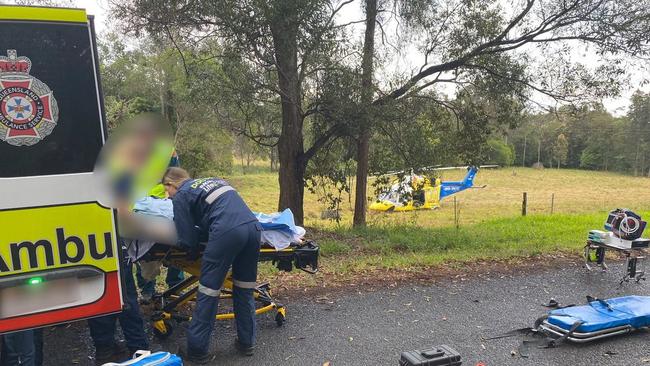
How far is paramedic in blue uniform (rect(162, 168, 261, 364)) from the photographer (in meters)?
3.82

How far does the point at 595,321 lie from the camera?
433 cm

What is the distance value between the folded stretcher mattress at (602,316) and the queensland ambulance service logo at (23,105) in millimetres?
4511

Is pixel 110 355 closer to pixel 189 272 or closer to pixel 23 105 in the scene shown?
pixel 189 272

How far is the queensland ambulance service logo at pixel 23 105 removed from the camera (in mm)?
2758

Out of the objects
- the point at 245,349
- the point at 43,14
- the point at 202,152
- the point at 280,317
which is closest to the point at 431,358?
the point at 245,349

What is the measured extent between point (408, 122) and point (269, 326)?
22.0ft

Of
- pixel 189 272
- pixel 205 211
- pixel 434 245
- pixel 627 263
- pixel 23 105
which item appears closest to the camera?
pixel 23 105

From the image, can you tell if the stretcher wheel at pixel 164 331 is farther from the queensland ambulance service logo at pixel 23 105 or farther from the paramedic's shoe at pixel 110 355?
the queensland ambulance service logo at pixel 23 105

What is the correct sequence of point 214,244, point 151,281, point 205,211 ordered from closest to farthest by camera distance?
point 214,244, point 205,211, point 151,281

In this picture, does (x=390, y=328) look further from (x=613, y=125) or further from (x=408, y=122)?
(x=613, y=125)

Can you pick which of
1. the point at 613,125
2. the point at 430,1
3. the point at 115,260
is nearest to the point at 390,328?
the point at 115,260

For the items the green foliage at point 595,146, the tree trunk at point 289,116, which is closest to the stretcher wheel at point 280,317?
the tree trunk at point 289,116

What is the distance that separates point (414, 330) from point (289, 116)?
707 cm

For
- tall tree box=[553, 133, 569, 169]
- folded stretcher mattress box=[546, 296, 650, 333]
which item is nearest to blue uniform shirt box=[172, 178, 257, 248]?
A: folded stretcher mattress box=[546, 296, 650, 333]
